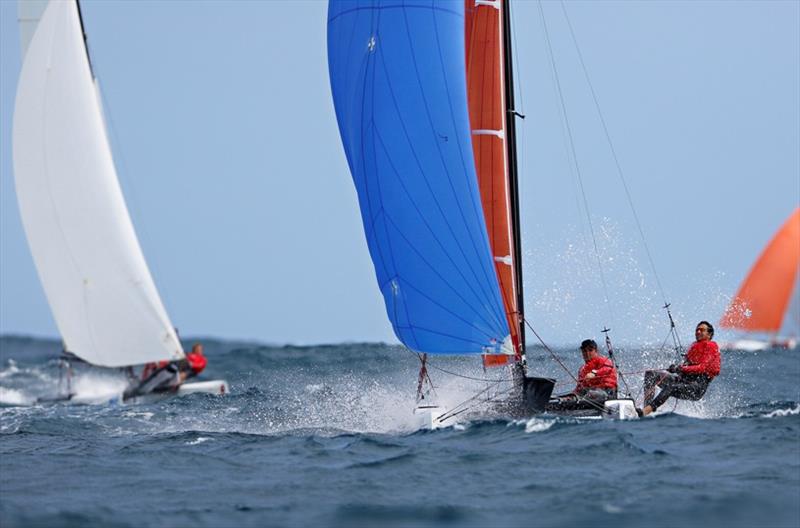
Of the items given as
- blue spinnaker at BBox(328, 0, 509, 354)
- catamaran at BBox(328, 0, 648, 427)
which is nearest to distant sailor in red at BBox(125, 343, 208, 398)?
catamaran at BBox(328, 0, 648, 427)

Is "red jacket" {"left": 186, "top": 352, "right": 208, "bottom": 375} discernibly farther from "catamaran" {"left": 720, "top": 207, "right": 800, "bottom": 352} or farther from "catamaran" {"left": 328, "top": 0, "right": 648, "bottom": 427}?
"catamaran" {"left": 720, "top": 207, "right": 800, "bottom": 352}

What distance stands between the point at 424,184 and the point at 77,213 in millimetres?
13770

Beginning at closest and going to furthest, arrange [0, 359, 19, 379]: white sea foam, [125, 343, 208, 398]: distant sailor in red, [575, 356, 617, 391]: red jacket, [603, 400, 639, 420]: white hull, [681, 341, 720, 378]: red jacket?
[603, 400, 639, 420]: white hull, [575, 356, 617, 391]: red jacket, [681, 341, 720, 378]: red jacket, [125, 343, 208, 398]: distant sailor in red, [0, 359, 19, 379]: white sea foam

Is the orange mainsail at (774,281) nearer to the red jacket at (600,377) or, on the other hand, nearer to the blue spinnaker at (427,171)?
the red jacket at (600,377)

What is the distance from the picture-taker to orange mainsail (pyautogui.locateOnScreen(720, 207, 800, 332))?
151 feet

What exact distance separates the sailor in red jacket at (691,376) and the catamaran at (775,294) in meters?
28.8

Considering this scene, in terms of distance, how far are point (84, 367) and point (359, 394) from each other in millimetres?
18623

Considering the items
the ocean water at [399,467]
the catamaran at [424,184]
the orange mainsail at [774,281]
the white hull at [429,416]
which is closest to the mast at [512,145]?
the catamaran at [424,184]

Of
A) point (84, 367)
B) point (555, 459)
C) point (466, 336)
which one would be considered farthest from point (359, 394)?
point (84, 367)

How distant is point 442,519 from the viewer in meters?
11.1

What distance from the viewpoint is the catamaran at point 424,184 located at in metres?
16.4

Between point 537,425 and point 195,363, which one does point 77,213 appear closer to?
point 195,363

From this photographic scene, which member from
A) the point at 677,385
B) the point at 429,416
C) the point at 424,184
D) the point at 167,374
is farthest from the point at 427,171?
the point at 167,374

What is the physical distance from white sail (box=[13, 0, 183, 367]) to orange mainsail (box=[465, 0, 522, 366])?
40.6ft
